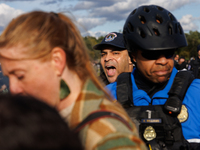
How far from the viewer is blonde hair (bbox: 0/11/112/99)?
4.49 feet

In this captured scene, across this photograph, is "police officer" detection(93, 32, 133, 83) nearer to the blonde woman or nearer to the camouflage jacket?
the blonde woman

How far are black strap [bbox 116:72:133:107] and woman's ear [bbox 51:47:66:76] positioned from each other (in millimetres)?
1614

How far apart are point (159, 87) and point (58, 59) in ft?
6.05

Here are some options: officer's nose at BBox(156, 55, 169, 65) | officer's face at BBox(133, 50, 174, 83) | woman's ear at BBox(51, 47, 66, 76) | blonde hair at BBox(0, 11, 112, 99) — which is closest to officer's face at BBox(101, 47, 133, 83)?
officer's face at BBox(133, 50, 174, 83)

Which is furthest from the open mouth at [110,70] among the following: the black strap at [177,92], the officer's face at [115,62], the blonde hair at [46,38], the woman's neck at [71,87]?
the woman's neck at [71,87]

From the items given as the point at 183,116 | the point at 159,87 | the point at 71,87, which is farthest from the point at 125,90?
the point at 71,87

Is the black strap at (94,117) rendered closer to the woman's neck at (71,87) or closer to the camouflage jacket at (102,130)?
the camouflage jacket at (102,130)

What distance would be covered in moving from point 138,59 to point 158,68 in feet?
0.96

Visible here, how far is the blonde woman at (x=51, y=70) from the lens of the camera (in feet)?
4.40

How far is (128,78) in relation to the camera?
3.24 m

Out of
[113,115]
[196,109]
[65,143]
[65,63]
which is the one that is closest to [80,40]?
[65,63]

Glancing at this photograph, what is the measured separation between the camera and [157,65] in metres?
2.80

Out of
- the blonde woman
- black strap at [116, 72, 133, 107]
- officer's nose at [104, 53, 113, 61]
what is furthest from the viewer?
officer's nose at [104, 53, 113, 61]

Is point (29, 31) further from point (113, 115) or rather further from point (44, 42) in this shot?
point (113, 115)
